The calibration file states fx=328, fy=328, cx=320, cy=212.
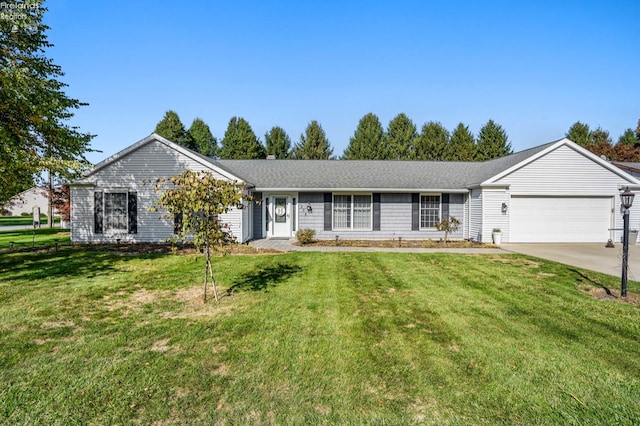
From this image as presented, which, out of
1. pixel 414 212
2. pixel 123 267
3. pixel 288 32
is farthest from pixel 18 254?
pixel 414 212

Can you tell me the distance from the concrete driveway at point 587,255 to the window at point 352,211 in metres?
→ 6.07

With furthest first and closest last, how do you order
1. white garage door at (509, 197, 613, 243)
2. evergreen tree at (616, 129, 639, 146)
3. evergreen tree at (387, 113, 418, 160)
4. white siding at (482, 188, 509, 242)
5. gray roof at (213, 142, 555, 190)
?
evergreen tree at (616, 129, 639, 146), evergreen tree at (387, 113, 418, 160), gray roof at (213, 142, 555, 190), white garage door at (509, 197, 613, 243), white siding at (482, 188, 509, 242)

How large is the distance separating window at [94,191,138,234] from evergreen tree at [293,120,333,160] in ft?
90.4

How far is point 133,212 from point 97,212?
1576mm

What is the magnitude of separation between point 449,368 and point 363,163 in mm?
16674

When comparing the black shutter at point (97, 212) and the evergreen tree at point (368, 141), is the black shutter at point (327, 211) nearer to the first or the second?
the black shutter at point (97, 212)

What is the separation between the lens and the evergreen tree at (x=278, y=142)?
41.6 meters

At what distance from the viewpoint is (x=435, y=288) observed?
24.6ft

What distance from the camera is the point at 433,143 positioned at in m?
39.5

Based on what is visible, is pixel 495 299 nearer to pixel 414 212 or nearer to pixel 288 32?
pixel 414 212

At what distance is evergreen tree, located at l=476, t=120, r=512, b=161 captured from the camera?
3809cm

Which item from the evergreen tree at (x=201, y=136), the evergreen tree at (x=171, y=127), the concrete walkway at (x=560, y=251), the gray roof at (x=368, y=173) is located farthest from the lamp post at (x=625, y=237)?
the evergreen tree at (x=201, y=136)

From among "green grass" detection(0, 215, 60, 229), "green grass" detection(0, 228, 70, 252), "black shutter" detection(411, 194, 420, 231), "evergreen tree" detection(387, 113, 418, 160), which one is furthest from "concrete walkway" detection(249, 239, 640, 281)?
"green grass" detection(0, 215, 60, 229)

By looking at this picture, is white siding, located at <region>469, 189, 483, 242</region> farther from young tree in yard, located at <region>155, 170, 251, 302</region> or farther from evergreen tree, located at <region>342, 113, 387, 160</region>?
evergreen tree, located at <region>342, 113, 387, 160</region>
